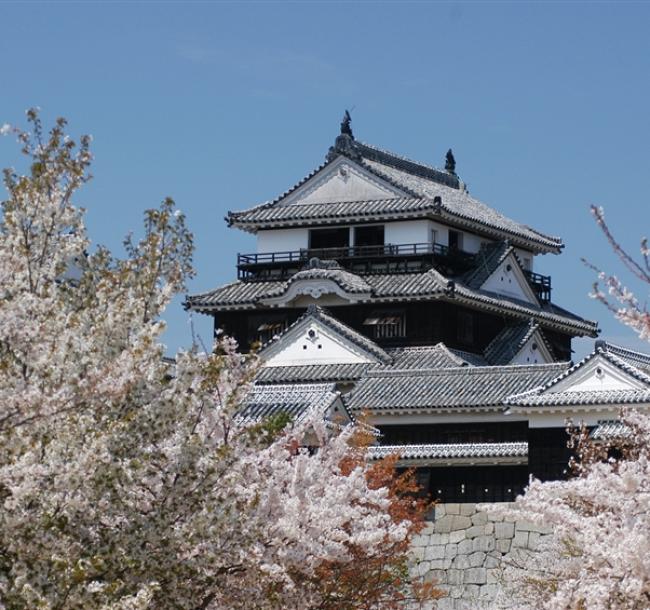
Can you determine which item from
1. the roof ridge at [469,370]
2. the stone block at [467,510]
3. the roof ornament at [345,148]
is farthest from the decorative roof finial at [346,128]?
the stone block at [467,510]

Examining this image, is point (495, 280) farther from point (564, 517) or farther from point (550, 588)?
point (564, 517)

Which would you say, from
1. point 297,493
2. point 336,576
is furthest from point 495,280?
point 297,493

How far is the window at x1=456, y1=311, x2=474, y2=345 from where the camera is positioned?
135 ft

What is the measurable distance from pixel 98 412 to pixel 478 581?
1467cm

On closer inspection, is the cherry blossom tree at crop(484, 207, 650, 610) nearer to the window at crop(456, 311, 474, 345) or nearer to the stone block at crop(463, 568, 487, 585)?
the stone block at crop(463, 568, 487, 585)

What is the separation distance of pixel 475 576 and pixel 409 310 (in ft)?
56.4

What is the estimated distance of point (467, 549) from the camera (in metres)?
24.2

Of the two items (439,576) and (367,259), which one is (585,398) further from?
(367,259)

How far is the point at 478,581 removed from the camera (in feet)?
78.5

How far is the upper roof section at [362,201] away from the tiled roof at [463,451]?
458 inches

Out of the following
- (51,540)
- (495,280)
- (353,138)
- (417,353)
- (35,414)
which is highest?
(353,138)

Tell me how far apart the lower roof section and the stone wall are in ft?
18.1

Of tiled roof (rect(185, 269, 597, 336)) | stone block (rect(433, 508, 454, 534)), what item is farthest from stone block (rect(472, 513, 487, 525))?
tiled roof (rect(185, 269, 597, 336))

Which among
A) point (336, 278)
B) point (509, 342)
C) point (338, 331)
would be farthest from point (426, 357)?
point (509, 342)
